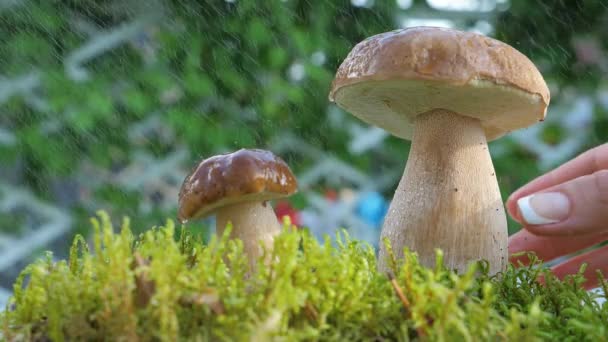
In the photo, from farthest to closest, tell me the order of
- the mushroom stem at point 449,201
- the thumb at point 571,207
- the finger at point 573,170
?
the finger at point 573,170, the thumb at point 571,207, the mushroom stem at point 449,201

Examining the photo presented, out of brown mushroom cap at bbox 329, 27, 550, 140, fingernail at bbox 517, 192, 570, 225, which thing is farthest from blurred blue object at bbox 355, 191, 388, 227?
brown mushroom cap at bbox 329, 27, 550, 140

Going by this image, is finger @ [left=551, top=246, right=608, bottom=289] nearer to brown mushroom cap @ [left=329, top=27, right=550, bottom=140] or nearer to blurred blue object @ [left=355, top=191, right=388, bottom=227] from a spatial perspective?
brown mushroom cap @ [left=329, top=27, right=550, bottom=140]

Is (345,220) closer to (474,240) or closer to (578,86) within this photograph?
(578,86)

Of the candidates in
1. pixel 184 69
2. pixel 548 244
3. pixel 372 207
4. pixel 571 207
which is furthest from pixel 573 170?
pixel 184 69

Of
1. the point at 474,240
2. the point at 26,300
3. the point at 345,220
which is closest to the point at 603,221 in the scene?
the point at 474,240

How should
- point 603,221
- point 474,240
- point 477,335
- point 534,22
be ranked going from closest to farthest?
point 477,335, point 474,240, point 603,221, point 534,22

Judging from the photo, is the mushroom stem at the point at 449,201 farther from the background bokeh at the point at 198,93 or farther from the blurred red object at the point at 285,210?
the blurred red object at the point at 285,210

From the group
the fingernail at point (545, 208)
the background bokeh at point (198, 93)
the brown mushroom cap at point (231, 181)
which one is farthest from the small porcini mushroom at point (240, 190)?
the background bokeh at point (198, 93)
